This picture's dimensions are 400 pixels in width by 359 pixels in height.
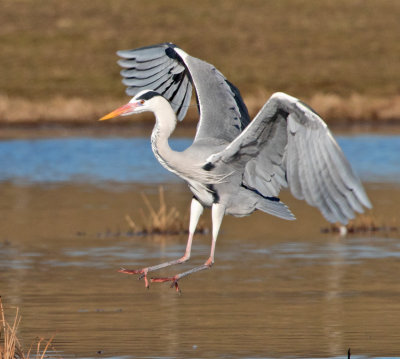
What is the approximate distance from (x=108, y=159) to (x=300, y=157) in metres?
20.4

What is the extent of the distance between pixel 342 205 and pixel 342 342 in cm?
92

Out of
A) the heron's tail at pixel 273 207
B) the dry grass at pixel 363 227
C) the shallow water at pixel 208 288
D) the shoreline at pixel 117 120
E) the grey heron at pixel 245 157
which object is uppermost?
the shoreline at pixel 117 120

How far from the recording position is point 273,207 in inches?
403

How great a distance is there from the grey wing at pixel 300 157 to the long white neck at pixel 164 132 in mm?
286

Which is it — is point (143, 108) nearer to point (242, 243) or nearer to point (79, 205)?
point (242, 243)

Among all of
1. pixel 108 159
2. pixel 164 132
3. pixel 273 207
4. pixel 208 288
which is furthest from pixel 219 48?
pixel 164 132

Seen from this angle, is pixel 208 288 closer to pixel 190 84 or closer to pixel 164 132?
pixel 190 84

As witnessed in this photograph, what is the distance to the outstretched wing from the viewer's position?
10445mm

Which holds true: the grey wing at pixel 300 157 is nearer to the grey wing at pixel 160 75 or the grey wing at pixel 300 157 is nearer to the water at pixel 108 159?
the grey wing at pixel 160 75

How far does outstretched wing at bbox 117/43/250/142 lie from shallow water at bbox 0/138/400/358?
4.72 feet

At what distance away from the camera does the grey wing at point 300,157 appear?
9.02 meters

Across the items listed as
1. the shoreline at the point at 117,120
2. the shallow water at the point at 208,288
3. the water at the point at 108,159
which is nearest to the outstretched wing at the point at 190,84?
the shallow water at the point at 208,288

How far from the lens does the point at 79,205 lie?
782 inches

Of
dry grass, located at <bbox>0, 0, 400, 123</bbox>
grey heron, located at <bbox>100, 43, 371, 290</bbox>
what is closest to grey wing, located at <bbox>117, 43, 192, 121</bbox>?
grey heron, located at <bbox>100, 43, 371, 290</bbox>
